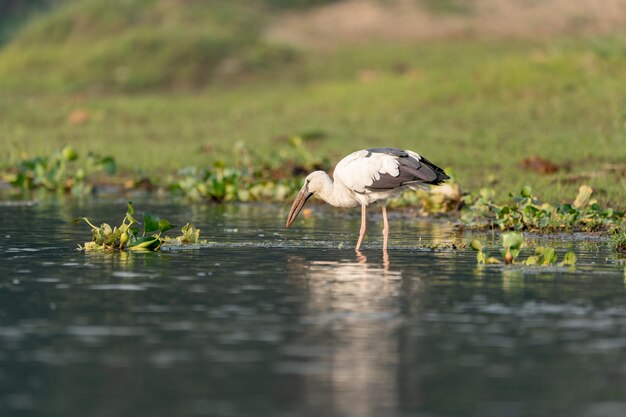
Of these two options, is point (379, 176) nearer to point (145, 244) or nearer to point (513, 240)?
point (513, 240)

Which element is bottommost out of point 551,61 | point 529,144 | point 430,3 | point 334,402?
point 334,402

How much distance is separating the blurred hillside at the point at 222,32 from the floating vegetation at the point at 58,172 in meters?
11.9

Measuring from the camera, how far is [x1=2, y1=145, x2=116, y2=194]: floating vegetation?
63.6ft

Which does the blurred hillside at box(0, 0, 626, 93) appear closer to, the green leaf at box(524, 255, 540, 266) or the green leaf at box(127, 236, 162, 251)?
the green leaf at box(127, 236, 162, 251)

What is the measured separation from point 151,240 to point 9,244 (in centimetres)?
151

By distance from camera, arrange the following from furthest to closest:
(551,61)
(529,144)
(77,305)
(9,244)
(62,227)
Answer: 1. (551,61)
2. (529,144)
3. (62,227)
4. (9,244)
5. (77,305)

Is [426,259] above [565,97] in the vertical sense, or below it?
below

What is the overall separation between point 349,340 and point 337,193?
16.9 ft

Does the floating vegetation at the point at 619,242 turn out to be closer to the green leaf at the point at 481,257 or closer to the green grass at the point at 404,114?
the green leaf at the point at 481,257

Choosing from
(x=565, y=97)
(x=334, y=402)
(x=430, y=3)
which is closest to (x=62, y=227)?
(x=334, y=402)

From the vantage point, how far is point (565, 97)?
2500cm

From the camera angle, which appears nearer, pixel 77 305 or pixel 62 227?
pixel 77 305

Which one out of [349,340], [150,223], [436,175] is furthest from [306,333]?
[150,223]

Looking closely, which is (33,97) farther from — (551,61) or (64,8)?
(551,61)
